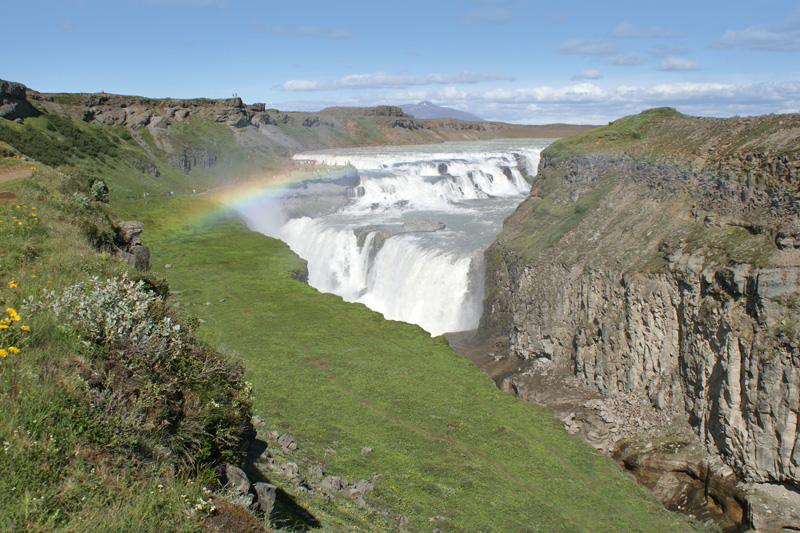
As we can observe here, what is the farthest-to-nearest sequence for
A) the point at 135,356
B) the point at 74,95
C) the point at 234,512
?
the point at 74,95
the point at 135,356
the point at 234,512

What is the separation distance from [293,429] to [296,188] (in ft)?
186

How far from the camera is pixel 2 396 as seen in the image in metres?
7.29

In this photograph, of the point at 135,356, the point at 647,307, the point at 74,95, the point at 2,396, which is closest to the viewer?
the point at 2,396

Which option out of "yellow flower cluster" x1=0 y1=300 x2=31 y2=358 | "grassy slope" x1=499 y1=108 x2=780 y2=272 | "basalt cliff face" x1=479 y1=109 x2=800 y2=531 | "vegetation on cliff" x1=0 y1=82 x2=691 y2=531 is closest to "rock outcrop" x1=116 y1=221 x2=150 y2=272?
"vegetation on cliff" x1=0 y1=82 x2=691 y2=531

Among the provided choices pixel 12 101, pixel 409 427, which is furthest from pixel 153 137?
pixel 409 427

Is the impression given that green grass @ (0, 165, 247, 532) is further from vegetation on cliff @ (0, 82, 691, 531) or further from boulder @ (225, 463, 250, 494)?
boulder @ (225, 463, 250, 494)

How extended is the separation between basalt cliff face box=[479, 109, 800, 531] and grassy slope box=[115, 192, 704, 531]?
9.31 feet

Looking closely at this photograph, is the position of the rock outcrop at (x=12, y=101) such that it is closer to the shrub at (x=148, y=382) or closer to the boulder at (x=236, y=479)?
the shrub at (x=148, y=382)

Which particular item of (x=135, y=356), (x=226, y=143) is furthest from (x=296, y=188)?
(x=135, y=356)

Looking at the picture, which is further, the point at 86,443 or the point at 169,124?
the point at 169,124

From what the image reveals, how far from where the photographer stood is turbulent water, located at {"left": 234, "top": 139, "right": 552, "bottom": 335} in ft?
128

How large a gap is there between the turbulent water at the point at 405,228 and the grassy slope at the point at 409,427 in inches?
244

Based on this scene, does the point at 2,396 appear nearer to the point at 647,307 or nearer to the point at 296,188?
the point at 647,307

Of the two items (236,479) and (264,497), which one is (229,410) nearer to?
(236,479)
